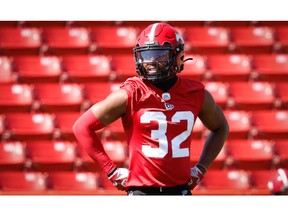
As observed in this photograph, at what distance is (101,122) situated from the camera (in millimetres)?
3260

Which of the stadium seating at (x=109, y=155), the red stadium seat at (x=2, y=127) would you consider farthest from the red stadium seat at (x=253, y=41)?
the red stadium seat at (x=2, y=127)

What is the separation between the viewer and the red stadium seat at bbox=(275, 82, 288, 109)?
24.2ft

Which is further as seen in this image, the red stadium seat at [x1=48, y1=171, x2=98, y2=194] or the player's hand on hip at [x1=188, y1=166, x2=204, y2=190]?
the red stadium seat at [x1=48, y1=171, x2=98, y2=194]

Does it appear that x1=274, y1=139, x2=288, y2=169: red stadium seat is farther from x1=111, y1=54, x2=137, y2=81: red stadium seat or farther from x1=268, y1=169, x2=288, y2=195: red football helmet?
x1=268, y1=169, x2=288, y2=195: red football helmet

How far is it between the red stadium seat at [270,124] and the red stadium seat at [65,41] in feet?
6.48

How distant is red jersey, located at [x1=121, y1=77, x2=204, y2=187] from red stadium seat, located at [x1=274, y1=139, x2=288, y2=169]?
146 inches

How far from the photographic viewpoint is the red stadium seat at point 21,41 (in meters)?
7.59

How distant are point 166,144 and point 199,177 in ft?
1.15

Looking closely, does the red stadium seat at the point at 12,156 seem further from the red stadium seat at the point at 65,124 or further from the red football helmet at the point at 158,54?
the red football helmet at the point at 158,54

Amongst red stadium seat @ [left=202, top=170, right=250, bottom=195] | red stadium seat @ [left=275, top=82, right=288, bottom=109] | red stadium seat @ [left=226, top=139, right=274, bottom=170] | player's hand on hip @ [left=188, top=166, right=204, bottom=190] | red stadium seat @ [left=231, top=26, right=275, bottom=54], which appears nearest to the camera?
player's hand on hip @ [left=188, top=166, right=204, bottom=190]

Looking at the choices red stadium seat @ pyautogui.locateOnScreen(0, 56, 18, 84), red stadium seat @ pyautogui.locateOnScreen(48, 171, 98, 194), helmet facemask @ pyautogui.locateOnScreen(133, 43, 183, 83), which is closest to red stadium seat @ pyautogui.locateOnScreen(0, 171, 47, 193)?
red stadium seat @ pyautogui.locateOnScreen(48, 171, 98, 194)

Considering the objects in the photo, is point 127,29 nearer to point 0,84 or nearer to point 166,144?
point 0,84

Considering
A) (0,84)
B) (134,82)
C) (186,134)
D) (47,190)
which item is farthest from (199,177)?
(0,84)

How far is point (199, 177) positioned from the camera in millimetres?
3449
